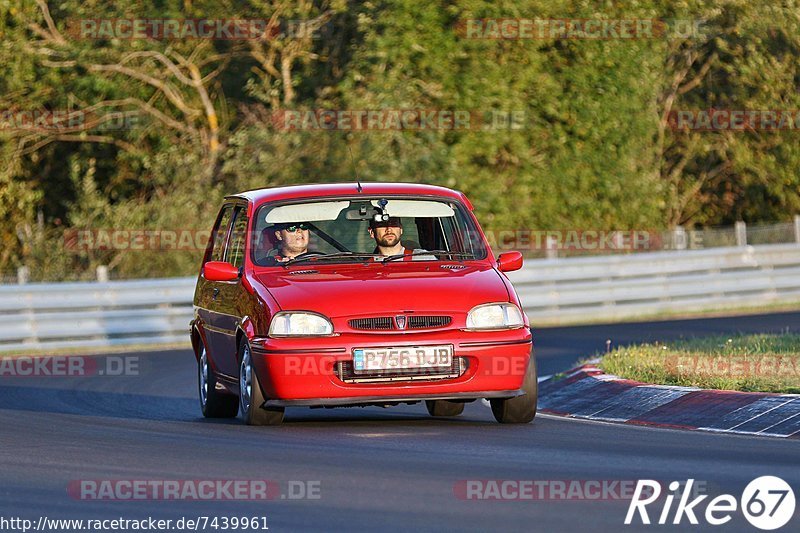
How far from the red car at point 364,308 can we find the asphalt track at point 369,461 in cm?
28

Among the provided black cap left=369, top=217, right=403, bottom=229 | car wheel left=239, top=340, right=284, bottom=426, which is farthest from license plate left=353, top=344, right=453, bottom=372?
black cap left=369, top=217, right=403, bottom=229

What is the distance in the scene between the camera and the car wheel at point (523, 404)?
36.4 ft

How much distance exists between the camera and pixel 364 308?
10742 mm

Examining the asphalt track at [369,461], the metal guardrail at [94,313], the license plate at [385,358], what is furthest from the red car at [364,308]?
the metal guardrail at [94,313]

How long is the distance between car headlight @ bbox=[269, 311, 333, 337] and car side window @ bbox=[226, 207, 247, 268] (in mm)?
1271

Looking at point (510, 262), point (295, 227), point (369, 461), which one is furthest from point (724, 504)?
point (295, 227)

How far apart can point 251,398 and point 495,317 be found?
166 centimetres

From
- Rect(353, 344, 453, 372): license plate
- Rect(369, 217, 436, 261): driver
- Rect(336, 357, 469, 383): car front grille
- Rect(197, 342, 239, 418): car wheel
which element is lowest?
Rect(197, 342, 239, 418): car wheel

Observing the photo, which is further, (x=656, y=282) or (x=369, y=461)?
→ (x=656, y=282)

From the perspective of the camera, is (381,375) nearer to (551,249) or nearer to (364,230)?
(364,230)

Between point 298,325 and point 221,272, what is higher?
point 221,272

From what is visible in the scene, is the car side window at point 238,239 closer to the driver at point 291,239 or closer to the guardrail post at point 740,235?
the driver at point 291,239

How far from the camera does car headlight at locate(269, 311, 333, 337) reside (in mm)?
10719

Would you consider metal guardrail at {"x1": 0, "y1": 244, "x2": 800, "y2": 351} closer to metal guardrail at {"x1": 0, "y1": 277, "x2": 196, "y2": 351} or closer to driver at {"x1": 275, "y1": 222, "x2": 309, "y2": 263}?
metal guardrail at {"x1": 0, "y1": 277, "x2": 196, "y2": 351}
